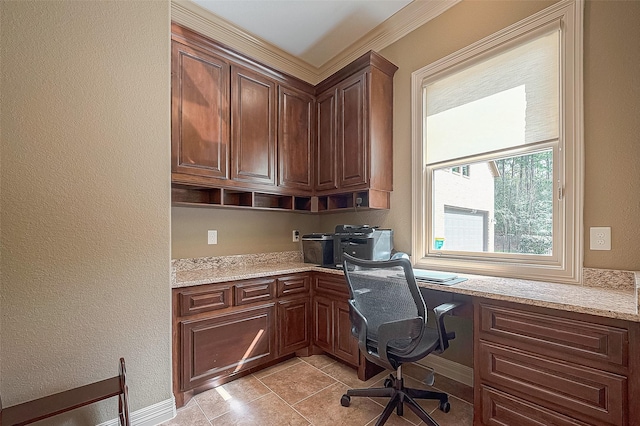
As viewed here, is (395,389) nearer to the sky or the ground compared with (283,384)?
nearer to the sky

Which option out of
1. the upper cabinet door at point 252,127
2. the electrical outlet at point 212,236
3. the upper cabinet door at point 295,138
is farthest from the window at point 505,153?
the electrical outlet at point 212,236

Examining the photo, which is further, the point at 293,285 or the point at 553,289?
the point at 293,285

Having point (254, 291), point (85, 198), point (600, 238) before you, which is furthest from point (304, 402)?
point (600, 238)

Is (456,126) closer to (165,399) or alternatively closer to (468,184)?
(468,184)

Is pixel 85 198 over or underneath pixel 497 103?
underneath

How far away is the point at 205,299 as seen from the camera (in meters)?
1.99

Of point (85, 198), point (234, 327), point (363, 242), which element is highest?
point (85, 198)

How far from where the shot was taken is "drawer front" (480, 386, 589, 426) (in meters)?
Answer: 1.27

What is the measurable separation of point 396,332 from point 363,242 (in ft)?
3.07

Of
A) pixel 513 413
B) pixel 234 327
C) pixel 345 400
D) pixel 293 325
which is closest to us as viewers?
pixel 513 413

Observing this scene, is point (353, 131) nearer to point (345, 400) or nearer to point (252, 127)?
point (252, 127)

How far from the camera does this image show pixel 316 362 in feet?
8.09

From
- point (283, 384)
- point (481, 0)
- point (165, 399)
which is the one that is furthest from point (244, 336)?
point (481, 0)

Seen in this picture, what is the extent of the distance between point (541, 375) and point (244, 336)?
73.0 inches
